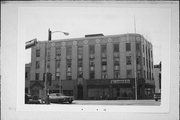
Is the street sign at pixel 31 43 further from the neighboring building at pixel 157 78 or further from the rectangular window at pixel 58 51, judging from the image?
the neighboring building at pixel 157 78

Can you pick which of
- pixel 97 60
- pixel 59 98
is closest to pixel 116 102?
pixel 97 60

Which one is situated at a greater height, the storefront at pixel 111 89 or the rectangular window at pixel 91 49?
the rectangular window at pixel 91 49

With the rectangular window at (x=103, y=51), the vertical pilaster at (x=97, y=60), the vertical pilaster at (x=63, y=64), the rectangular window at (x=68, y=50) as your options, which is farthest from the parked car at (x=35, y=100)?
the rectangular window at (x=103, y=51)

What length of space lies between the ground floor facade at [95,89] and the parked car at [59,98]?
0.10 m

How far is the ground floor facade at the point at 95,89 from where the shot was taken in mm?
5910

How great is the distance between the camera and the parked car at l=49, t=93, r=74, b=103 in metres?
5.80

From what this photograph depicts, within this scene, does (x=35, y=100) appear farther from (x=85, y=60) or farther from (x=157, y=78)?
(x=157, y=78)

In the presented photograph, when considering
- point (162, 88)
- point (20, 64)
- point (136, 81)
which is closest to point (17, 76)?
point (20, 64)

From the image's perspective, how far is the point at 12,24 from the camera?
19.3ft

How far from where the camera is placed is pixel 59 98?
19.3 ft

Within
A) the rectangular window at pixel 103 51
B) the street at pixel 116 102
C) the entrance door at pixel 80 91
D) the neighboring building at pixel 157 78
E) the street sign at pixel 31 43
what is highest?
the street sign at pixel 31 43

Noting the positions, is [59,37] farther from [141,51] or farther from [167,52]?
[167,52]

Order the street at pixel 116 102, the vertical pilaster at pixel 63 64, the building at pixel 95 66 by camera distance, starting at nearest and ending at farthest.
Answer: the street at pixel 116 102
the building at pixel 95 66
the vertical pilaster at pixel 63 64

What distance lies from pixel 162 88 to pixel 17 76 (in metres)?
3.12
